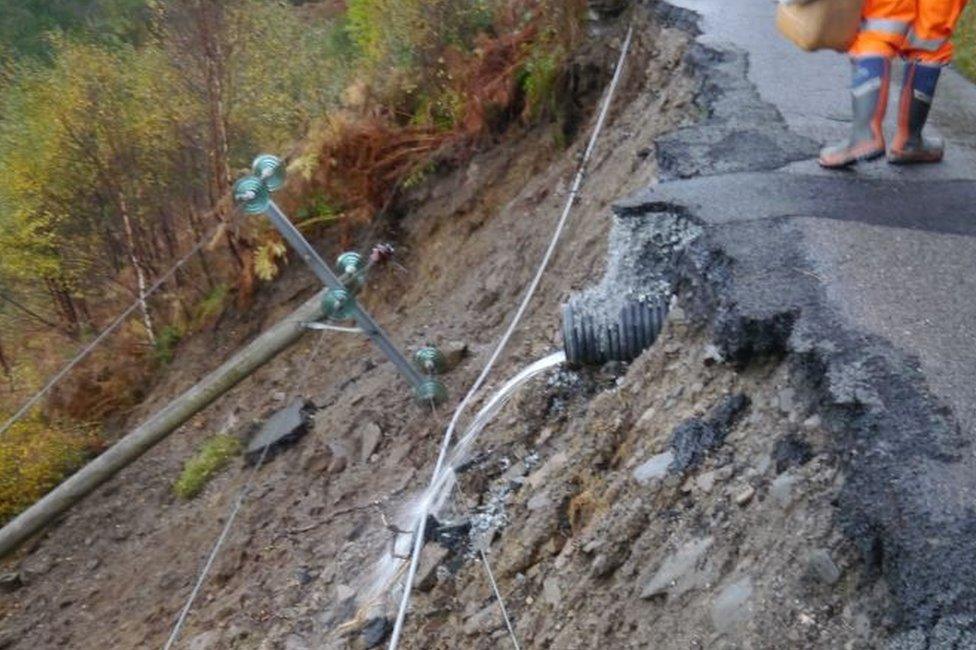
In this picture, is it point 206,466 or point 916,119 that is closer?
point 916,119

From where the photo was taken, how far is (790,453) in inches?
127

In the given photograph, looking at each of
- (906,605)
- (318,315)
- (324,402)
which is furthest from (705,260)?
(324,402)

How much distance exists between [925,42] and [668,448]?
97.2 inches

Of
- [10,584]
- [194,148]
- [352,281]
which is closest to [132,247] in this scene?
[194,148]

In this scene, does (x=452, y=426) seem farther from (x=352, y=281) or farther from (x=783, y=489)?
(x=783, y=489)

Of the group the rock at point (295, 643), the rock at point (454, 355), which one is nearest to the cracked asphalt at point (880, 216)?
the rock at point (454, 355)

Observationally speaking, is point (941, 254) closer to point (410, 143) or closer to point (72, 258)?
point (410, 143)

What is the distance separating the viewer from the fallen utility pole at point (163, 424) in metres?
7.68

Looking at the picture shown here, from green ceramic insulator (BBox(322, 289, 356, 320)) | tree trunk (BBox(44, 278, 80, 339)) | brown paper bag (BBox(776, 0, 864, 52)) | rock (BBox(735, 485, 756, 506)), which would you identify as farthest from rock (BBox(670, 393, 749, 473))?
tree trunk (BBox(44, 278, 80, 339))

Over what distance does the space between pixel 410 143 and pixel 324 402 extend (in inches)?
134

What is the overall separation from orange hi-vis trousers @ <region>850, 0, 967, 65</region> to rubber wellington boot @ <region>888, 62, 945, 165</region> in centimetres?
8

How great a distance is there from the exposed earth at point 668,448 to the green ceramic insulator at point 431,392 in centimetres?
12

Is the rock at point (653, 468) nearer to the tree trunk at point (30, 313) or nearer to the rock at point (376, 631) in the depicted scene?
the rock at point (376, 631)

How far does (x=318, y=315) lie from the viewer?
7.54 metres
